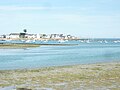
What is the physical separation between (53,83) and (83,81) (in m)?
3.08

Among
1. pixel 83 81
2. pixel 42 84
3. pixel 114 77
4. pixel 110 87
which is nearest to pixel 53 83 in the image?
pixel 42 84

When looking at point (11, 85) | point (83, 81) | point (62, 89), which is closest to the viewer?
point (62, 89)

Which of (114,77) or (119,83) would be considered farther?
(114,77)

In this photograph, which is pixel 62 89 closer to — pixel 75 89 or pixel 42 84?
pixel 75 89

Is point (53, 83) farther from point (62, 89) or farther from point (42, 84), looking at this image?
point (62, 89)

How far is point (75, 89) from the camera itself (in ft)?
88.5

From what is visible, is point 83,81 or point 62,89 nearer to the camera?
point 62,89

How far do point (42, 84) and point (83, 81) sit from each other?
4.22 meters

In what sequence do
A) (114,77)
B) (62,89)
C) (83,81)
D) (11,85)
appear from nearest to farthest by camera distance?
1. (62,89)
2. (11,85)
3. (83,81)
4. (114,77)

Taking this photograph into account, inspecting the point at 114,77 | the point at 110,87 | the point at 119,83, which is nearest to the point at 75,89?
the point at 110,87

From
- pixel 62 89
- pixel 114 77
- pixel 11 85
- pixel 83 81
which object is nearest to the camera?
pixel 62 89

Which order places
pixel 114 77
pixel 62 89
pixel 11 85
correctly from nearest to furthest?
pixel 62 89, pixel 11 85, pixel 114 77

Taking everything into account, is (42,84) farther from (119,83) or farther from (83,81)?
(119,83)

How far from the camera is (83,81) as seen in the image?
3164 cm
